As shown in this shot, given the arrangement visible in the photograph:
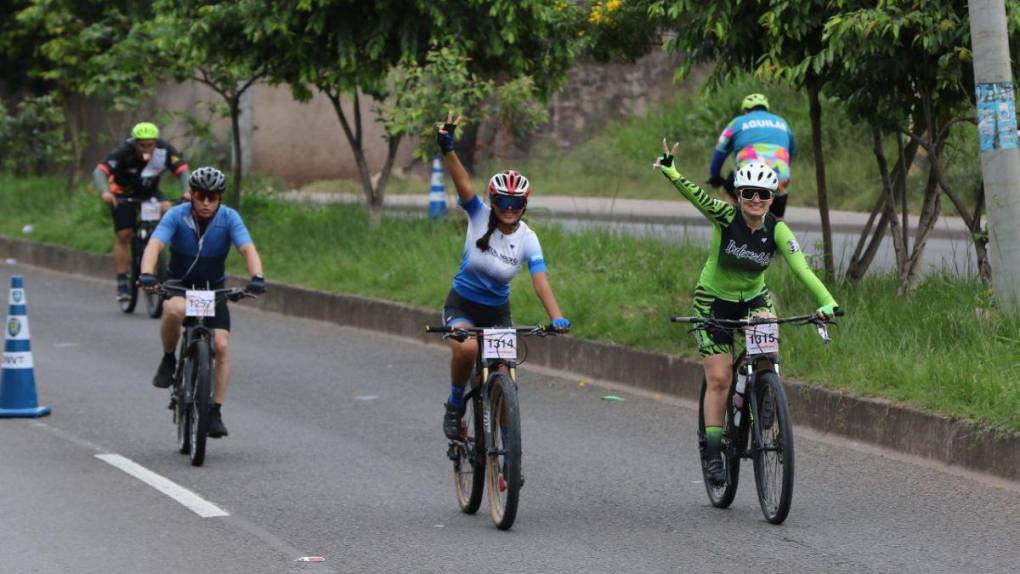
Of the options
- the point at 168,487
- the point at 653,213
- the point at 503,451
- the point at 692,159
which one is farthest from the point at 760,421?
the point at 692,159

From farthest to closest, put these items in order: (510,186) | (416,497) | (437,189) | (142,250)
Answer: (437,189) < (142,250) < (416,497) < (510,186)

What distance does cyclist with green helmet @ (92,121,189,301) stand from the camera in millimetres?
16891

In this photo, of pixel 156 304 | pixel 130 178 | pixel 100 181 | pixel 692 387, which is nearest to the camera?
pixel 692 387

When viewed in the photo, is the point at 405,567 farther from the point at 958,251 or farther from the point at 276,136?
the point at 276,136

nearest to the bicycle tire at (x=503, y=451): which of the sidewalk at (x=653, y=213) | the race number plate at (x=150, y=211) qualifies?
the race number plate at (x=150, y=211)

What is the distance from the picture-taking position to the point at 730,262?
8469 millimetres

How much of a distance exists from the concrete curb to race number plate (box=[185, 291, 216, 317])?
3431 millimetres

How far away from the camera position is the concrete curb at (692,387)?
9.10 m

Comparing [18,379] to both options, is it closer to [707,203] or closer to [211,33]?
[707,203]

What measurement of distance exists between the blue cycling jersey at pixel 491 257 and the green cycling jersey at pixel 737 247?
0.77 metres

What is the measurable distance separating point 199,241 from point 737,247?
351 cm

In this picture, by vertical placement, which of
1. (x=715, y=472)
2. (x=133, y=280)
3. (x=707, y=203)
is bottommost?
(x=715, y=472)

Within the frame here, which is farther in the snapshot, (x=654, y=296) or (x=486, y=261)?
(x=654, y=296)

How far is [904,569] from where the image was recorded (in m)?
7.14
